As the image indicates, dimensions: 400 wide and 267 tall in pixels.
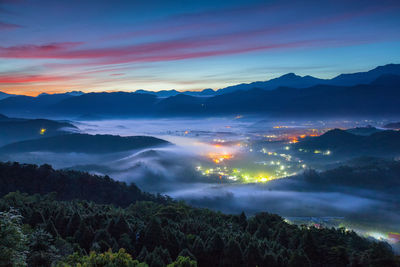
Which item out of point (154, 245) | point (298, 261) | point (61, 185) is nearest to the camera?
point (298, 261)

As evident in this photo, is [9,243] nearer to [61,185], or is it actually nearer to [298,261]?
[298,261]

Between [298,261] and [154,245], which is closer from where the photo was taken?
[298,261]

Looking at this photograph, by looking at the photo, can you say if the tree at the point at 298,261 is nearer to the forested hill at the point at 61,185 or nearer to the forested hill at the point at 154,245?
the forested hill at the point at 154,245

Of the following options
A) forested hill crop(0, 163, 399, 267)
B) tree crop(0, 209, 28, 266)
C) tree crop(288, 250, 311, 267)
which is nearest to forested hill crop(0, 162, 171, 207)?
forested hill crop(0, 163, 399, 267)

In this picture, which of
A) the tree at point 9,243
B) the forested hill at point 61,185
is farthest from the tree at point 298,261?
the forested hill at point 61,185

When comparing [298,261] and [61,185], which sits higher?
[298,261]

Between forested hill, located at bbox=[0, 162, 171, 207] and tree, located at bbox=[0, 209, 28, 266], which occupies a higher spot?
tree, located at bbox=[0, 209, 28, 266]

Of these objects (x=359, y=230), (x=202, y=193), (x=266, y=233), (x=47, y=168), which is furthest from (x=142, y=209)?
(x=202, y=193)

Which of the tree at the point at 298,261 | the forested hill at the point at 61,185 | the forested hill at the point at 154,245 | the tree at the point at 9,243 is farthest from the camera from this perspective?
the forested hill at the point at 61,185

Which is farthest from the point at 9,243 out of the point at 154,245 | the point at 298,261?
the point at 298,261

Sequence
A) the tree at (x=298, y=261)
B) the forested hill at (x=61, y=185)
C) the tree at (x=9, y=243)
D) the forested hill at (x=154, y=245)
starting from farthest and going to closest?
the forested hill at (x=61, y=185) < the tree at (x=298, y=261) < the forested hill at (x=154, y=245) < the tree at (x=9, y=243)

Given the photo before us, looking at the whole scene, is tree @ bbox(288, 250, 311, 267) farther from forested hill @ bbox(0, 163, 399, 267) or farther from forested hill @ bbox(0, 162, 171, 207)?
forested hill @ bbox(0, 162, 171, 207)

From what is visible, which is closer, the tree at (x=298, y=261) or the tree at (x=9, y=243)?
the tree at (x=9, y=243)
